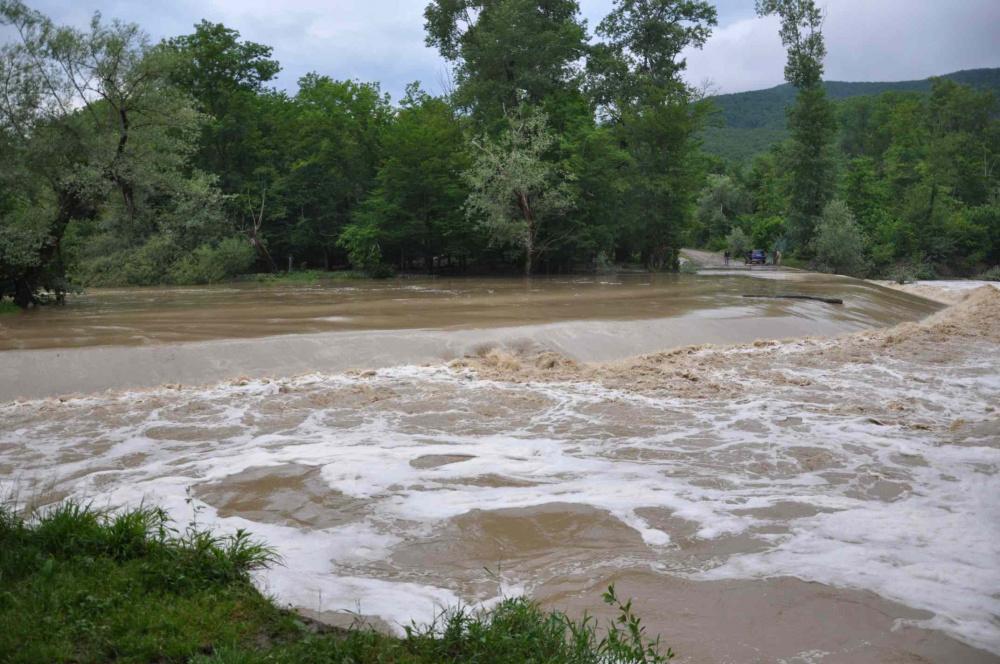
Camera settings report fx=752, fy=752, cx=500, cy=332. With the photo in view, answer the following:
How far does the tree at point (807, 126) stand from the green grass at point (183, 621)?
4760 cm

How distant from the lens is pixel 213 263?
31469mm

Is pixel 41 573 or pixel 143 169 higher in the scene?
pixel 143 169

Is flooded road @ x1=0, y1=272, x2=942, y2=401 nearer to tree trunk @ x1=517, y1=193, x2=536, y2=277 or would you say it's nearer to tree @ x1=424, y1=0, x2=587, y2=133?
tree trunk @ x1=517, y1=193, x2=536, y2=277

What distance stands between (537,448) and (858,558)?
3946 millimetres

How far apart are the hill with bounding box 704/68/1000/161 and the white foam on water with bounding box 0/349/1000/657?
115 meters

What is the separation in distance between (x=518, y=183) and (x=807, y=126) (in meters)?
27.2

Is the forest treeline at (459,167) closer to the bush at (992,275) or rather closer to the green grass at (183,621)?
the bush at (992,275)

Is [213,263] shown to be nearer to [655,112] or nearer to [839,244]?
[655,112]

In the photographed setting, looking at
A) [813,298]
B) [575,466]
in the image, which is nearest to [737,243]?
[813,298]

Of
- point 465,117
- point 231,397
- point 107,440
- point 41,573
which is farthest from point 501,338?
point 465,117

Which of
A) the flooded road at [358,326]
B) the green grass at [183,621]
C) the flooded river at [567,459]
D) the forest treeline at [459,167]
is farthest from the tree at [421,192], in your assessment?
the green grass at [183,621]

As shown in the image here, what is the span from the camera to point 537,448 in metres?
8.88

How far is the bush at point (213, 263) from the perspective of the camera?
30.6m

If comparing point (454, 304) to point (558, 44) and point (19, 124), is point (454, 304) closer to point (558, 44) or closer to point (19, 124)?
point (19, 124)
